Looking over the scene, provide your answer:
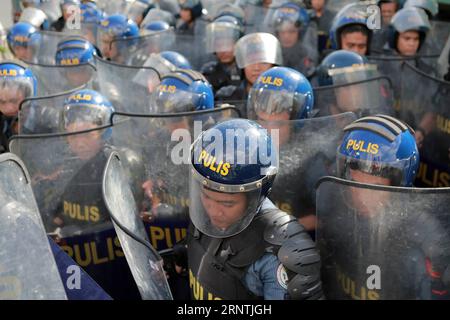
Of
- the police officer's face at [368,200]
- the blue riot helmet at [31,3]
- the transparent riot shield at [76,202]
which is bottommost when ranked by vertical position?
the transparent riot shield at [76,202]

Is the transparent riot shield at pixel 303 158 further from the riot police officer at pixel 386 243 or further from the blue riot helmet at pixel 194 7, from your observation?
the blue riot helmet at pixel 194 7

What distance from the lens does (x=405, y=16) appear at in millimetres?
6832

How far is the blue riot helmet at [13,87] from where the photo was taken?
17.1 feet

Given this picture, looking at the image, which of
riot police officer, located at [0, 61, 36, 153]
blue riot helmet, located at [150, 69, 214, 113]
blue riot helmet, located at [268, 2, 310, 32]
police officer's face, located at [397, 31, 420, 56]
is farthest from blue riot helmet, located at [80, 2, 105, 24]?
blue riot helmet, located at [150, 69, 214, 113]

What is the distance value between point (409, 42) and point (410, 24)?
19 centimetres

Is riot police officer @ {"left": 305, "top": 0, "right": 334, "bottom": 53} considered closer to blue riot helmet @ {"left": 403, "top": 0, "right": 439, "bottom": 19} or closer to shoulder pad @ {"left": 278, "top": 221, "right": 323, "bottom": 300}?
blue riot helmet @ {"left": 403, "top": 0, "right": 439, "bottom": 19}

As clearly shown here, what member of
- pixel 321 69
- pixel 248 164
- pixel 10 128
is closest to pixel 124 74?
pixel 10 128

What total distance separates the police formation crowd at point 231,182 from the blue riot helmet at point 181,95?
11 mm

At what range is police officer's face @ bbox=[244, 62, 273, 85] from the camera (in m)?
5.57

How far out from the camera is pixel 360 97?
4672mm

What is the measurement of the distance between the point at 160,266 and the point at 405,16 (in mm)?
5604

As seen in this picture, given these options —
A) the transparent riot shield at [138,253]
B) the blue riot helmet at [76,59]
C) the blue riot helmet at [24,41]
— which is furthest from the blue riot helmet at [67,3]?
the transparent riot shield at [138,253]

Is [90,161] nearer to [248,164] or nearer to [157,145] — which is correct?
[157,145]

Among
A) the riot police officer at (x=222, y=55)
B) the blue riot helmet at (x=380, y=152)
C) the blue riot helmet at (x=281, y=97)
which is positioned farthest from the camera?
the riot police officer at (x=222, y=55)
